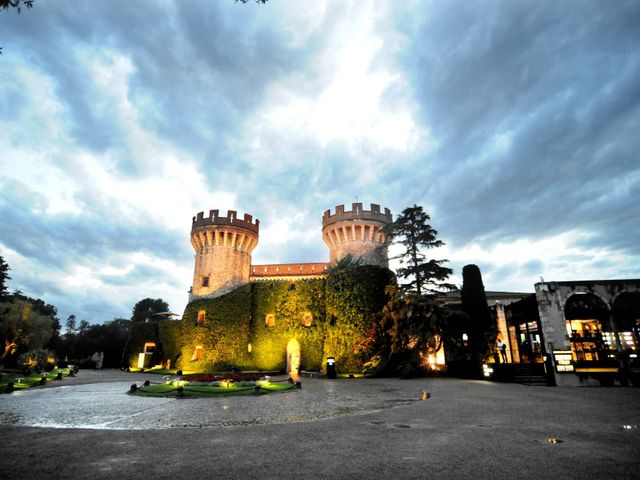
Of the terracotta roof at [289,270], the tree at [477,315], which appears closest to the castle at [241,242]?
the terracotta roof at [289,270]

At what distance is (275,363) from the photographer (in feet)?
93.9

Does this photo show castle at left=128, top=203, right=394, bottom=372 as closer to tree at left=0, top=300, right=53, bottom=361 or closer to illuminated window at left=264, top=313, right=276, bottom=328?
illuminated window at left=264, top=313, right=276, bottom=328

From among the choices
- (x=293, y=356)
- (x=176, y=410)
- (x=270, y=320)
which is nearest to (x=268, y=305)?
(x=270, y=320)

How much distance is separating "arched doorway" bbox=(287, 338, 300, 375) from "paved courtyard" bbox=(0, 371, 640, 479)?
1860 cm

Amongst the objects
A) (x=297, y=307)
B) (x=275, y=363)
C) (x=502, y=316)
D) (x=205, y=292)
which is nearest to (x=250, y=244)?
(x=205, y=292)

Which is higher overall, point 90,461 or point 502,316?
point 502,316

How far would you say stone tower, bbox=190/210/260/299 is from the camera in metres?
34.5

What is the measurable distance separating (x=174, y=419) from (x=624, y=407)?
40.1 feet

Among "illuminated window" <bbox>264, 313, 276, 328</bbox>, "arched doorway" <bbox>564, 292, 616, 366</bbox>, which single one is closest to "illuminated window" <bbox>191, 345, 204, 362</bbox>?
"illuminated window" <bbox>264, 313, 276, 328</bbox>

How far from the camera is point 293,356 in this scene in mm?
28969

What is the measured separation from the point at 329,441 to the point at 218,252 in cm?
3128

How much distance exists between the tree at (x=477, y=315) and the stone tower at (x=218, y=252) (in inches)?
880

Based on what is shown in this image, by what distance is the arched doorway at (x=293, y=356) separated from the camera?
28.5m

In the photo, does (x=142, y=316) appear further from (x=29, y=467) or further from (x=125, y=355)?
(x=29, y=467)
